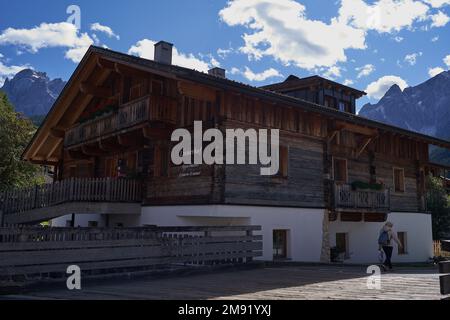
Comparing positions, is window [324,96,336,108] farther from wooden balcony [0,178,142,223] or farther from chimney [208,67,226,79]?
wooden balcony [0,178,142,223]

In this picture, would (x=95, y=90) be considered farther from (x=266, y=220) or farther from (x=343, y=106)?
(x=343, y=106)

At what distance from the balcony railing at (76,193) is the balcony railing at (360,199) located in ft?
26.3

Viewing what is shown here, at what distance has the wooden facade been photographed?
15.8 m

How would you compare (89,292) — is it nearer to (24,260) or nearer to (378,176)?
(24,260)

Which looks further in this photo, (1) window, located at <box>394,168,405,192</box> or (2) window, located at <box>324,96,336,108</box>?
(2) window, located at <box>324,96,336,108</box>

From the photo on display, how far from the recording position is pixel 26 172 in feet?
113

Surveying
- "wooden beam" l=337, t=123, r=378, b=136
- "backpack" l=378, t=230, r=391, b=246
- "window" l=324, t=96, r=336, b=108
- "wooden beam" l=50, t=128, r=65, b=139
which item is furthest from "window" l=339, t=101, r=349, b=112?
"wooden beam" l=50, t=128, r=65, b=139

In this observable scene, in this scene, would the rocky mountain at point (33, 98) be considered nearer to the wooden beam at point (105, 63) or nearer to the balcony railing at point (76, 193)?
the balcony railing at point (76, 193)

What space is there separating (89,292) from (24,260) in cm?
139

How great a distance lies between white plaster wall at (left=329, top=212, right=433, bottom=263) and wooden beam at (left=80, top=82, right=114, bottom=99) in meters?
11.5
